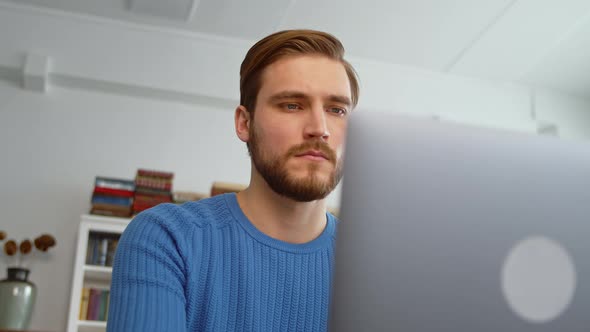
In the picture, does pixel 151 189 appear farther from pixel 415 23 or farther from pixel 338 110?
pixel 338 110

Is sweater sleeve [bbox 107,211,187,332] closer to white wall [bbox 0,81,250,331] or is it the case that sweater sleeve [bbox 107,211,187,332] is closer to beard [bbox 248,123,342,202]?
beard [bbox 248,123,342,202]

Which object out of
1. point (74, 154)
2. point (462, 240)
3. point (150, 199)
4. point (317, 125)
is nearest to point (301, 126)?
point (317, 125)

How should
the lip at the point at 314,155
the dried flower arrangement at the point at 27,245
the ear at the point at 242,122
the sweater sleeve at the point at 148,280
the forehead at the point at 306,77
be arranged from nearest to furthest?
the sweater sleeve at the point at 148,280
the lip at the point at 314,155
the forehead at the point at 306,77
the ear at the point at 242,122
the dried flower arrangement at the point at 27,245

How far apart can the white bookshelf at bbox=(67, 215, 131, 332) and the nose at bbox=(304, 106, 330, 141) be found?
2.85 m

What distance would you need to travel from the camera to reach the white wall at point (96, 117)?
4.18 metres

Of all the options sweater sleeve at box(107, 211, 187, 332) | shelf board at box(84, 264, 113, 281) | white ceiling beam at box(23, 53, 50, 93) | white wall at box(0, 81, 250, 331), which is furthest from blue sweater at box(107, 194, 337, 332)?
white ceiling beam at box(23, 53, 50, 93)

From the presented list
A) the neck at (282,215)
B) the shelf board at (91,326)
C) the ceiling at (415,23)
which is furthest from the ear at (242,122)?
the ceiling at (415,23)

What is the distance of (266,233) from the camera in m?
1.19

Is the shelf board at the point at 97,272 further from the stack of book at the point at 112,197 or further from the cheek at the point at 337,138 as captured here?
the cheek at the point at 337,138

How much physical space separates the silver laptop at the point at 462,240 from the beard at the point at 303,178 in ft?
1.70

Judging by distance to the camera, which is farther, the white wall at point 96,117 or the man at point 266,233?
the white wall at point 96,117

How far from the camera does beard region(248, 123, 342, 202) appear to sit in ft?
3.49

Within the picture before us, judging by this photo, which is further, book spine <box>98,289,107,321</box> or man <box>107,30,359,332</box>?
book spine <box>98,289,107,321</box>

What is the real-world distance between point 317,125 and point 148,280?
343mm
